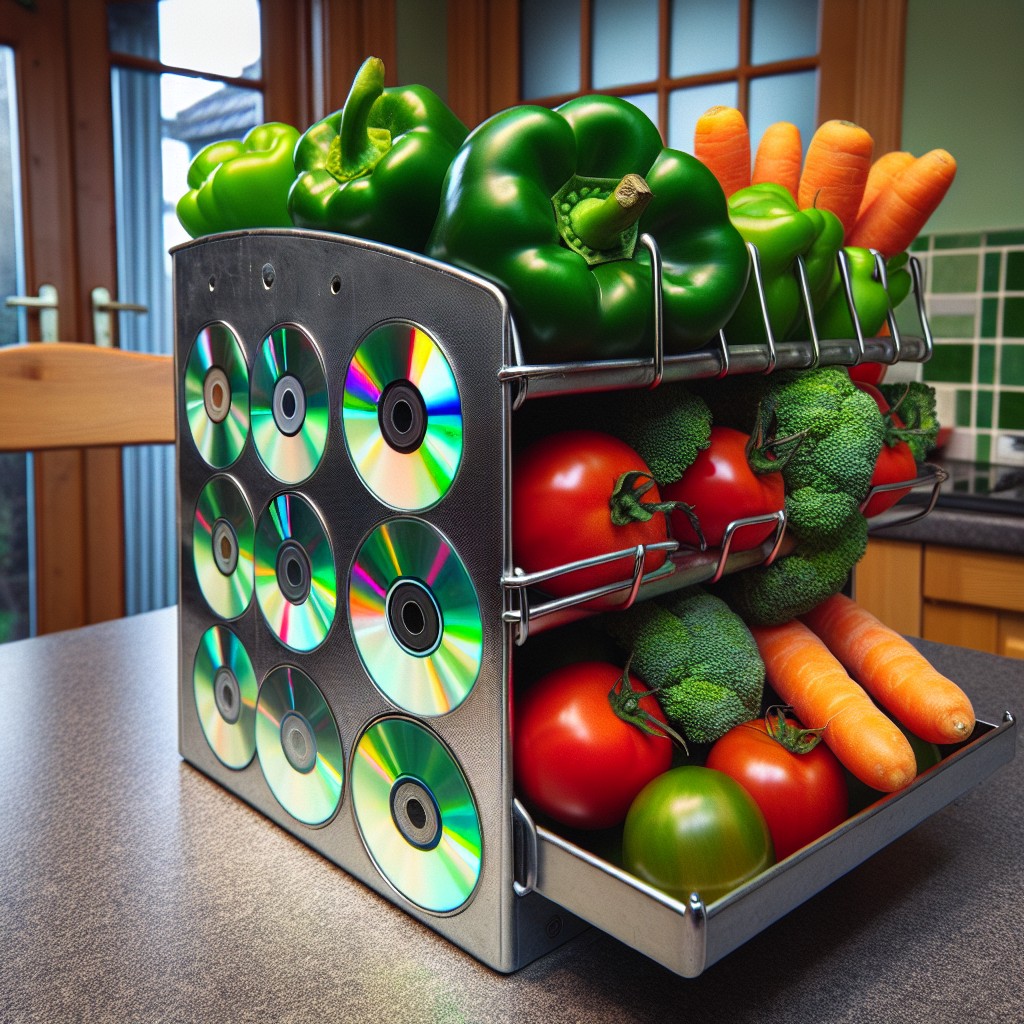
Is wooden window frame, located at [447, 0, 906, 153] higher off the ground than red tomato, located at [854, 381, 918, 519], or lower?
higher

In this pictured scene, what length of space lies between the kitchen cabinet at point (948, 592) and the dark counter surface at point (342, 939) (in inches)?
40.5

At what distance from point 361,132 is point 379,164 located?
23 millimetres

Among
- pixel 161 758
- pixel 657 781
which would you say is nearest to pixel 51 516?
pixel 161 758

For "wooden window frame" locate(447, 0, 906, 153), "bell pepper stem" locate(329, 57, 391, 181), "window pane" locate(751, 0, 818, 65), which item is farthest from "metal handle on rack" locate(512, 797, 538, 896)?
"window pane" locate(751, 0, 818, 65)

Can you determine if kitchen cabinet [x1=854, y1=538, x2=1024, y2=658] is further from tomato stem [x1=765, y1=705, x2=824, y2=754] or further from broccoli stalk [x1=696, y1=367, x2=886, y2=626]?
tomato stem [x1=765, y1=705, x2=824, y2=754]

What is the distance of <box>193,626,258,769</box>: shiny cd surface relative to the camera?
24.5 inches

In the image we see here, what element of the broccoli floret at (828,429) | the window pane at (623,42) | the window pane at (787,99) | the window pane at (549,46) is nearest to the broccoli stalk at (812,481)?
the broccoli floret at (828,429)

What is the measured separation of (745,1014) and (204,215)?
0.54m

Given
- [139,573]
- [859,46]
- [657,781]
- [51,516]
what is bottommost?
[139,573]

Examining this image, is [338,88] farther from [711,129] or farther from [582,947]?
[582,947]

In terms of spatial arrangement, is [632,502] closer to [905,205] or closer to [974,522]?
[905,205]

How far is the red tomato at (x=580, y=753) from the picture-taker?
0.46 metres

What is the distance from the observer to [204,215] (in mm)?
629

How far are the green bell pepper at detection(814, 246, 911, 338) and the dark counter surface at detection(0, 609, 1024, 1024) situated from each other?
314 millimetres
